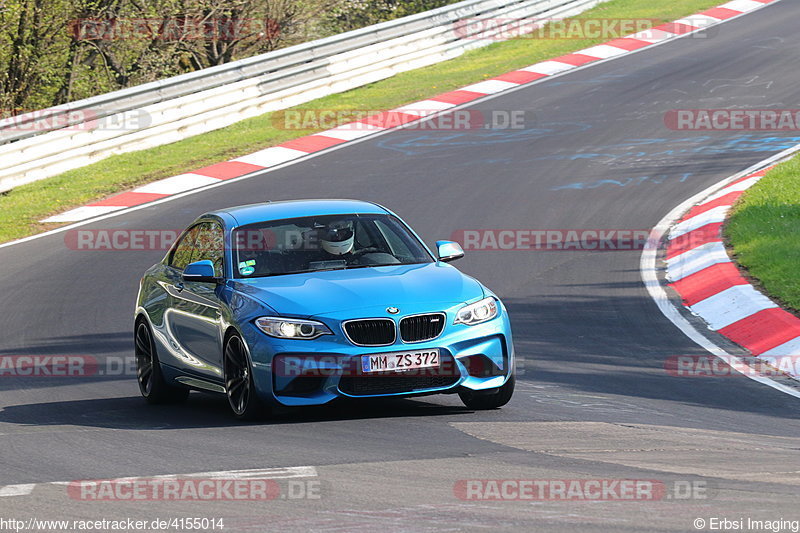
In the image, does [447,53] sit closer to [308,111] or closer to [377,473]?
[308,111]

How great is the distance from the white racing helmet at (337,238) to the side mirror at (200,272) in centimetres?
82

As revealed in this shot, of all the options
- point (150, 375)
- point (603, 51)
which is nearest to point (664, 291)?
point (150, 375)

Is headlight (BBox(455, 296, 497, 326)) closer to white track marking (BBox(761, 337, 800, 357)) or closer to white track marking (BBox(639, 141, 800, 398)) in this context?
white track marking (BBox(639, 141, 800, 398))

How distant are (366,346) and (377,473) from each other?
1524 millimetres

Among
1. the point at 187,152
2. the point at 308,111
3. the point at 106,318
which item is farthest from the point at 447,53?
the point at 106,318

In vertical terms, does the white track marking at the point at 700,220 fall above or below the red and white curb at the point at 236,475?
below

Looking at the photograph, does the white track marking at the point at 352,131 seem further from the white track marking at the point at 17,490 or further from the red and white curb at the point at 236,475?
the white track marking at the point at 17,490

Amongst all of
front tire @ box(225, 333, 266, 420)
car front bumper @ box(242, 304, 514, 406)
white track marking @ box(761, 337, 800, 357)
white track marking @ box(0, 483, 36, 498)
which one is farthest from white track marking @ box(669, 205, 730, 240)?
white track marking @ box(0, 483, 36, 498)

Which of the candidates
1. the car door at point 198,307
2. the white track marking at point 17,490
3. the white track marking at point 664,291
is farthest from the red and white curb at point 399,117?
the white track marking at point 17,490

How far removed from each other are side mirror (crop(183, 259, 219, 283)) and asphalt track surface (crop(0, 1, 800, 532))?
38.9 inches

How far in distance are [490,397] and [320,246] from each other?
168 centimetres

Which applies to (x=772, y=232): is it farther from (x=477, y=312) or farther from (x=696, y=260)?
(x=477, y=312)

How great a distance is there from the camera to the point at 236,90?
76.5ft

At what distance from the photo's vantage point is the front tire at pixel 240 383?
8234mm
